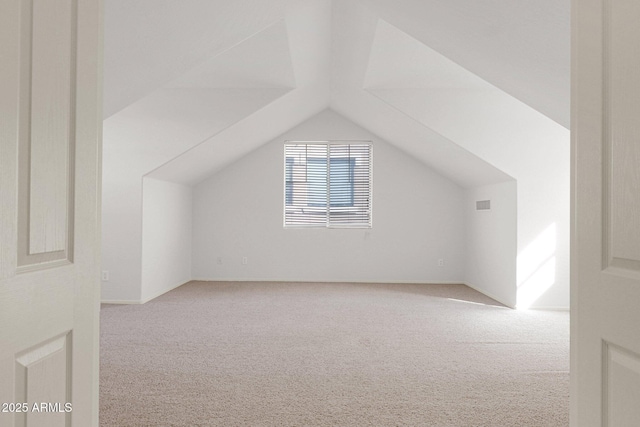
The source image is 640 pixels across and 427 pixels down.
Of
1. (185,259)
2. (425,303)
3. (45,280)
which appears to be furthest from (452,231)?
(45,280)

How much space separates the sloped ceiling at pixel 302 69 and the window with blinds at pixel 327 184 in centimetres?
61

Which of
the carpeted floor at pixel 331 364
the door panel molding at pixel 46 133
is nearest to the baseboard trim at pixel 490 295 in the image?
Answer: the carpeted floor at pixel 331 364

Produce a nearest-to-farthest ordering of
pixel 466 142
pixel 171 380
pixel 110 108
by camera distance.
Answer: pixel 171 380, pixel 110 108, pixel 466 142

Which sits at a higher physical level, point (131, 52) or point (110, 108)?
point (131, 52)

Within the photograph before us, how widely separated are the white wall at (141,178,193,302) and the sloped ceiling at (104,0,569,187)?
0.29 m

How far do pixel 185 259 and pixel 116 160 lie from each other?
2560 mm

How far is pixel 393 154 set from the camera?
323 inches

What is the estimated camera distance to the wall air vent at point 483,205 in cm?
695

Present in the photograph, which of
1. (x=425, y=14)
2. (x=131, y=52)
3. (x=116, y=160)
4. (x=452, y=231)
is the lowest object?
(x=452, y=231)

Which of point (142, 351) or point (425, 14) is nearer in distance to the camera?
point (425, 14)

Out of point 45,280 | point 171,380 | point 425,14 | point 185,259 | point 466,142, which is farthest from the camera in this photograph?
point 185,259

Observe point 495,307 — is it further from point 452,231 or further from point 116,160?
point 116,160
